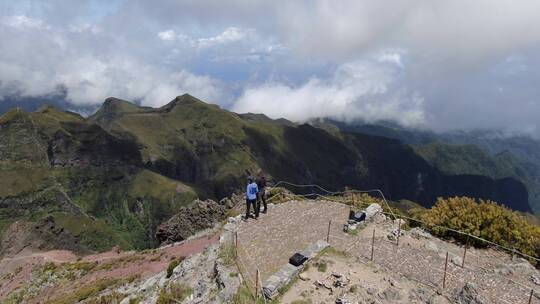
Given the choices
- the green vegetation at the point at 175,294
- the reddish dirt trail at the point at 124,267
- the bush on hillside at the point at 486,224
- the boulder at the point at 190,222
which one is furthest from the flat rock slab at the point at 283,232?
the boulder at the point at 190,222

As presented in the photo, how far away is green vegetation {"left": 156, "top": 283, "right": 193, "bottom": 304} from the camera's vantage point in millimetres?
27453

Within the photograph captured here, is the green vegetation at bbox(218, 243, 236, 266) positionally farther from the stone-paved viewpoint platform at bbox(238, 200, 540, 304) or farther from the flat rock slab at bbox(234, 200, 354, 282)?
the stone-paved viewpoint platform at bbox(238, 200, 540, 304)

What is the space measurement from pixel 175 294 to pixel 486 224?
73.5ft

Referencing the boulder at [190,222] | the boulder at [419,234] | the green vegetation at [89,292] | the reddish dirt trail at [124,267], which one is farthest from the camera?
the boulder at [190,222]

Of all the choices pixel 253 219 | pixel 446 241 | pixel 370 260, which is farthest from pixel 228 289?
pixel 446 241

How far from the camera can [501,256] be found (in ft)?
98.0

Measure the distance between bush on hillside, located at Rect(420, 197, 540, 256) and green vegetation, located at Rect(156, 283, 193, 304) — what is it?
718 inches

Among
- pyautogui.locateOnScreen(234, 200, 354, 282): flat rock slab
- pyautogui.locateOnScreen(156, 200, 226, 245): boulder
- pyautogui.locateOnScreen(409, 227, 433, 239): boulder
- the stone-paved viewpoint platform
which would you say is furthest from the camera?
pyautogui.locateOnScreen(156, 200, 226, 245): boulder

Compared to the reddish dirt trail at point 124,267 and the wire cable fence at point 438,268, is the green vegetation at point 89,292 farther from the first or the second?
the wire cable fence at point 438,268

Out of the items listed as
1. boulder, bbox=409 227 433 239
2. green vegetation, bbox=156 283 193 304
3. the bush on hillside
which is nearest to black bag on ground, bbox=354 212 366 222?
boulder, bbox=409 227 433 239

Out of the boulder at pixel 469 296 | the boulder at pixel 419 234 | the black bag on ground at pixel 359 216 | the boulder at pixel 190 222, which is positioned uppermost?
the black bag on ground at pixel 359 216

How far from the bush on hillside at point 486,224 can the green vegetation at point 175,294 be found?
18.2m

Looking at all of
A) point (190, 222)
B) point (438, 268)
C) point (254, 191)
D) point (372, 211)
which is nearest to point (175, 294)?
point (254, 191)

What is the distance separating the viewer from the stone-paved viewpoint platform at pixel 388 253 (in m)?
24.0
